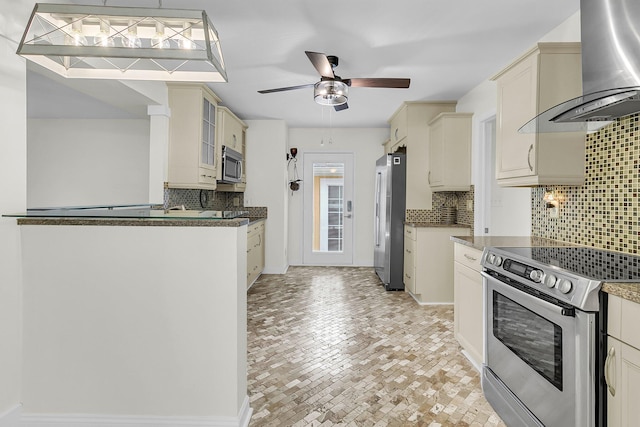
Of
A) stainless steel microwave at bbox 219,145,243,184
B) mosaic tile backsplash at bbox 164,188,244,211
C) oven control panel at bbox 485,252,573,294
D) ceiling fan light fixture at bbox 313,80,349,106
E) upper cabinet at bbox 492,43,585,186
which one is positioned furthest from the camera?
stainless steel microwave at bbox 219,145,243,184

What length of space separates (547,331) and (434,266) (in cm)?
242

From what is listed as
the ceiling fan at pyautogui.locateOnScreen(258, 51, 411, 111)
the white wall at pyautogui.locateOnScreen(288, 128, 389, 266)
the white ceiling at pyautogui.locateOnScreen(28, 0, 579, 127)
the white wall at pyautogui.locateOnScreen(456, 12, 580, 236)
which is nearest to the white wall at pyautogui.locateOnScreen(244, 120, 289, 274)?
the white wall at pyautogui.locateOnScreen(288, 128, 389, 266)

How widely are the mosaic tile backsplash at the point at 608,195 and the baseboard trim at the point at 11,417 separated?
328cm

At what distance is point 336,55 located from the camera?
2.99 meters

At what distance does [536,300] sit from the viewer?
62.7 inches

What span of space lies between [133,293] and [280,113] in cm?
379

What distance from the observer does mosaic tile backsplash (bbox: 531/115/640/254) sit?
1.83m

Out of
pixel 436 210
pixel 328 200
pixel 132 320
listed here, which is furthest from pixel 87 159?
pixel 436 210

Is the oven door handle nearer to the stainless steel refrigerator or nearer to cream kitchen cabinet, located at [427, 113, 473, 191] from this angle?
cream kitchen cabinet, located at [427, 113, 473, 191]

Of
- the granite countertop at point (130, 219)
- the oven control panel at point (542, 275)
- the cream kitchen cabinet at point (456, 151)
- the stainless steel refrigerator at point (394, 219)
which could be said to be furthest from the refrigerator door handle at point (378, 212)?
the granite countertop at point (130, 219)

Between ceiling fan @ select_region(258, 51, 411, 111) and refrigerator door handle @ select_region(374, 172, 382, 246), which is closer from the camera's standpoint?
ceiling fan @ select_region(258, 51, 411, 111)

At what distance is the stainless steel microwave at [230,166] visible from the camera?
4.23 m

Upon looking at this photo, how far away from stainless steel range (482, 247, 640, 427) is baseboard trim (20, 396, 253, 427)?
1.42 meters

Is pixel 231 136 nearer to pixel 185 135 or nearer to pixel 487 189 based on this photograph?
pixel 185 135
